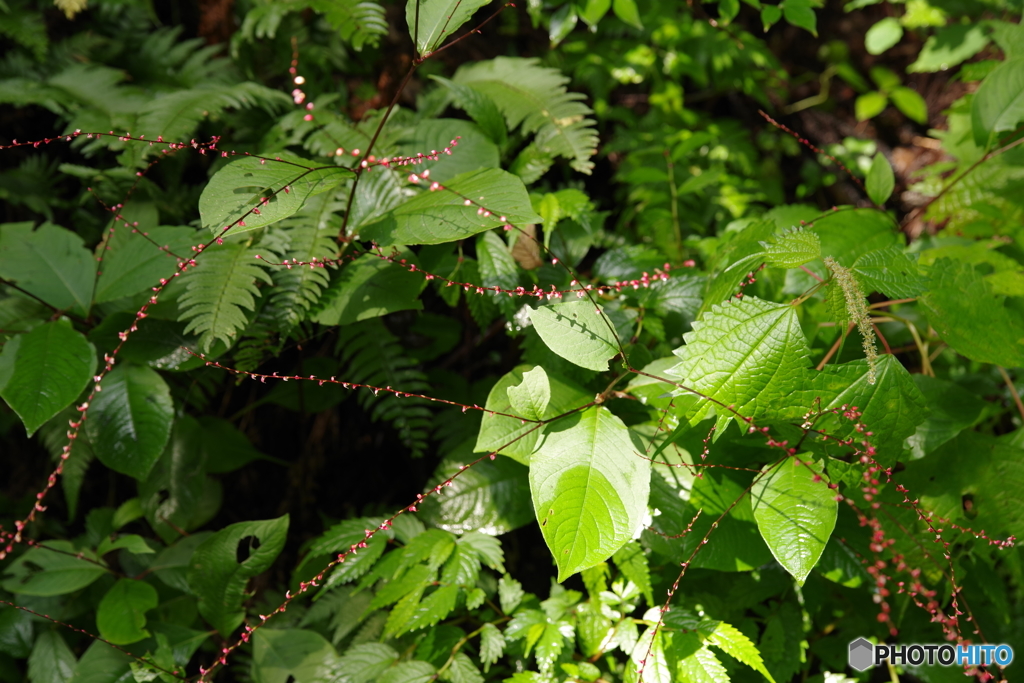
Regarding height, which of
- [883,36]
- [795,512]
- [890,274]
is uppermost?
[890,274]

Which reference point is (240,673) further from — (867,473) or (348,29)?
(348,29)

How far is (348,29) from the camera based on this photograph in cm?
190

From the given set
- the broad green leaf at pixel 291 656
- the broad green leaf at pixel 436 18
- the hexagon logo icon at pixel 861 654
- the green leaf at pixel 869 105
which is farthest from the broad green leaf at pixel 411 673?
the green leaf at pixel 869 105

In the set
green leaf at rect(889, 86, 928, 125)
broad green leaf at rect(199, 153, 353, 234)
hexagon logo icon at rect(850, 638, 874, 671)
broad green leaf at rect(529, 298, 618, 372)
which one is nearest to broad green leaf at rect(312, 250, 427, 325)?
broad green leaf at rect(199, 153, 353, 234)

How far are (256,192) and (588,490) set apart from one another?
0.95m

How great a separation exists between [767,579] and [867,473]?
19.7 inches

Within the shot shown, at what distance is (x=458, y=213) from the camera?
4.42ft

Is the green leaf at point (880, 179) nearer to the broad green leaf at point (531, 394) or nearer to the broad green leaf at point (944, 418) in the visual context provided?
the broad green leaf at point (944, 418)

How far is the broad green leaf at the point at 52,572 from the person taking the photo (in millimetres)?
1694

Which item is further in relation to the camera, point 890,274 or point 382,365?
point 382,365

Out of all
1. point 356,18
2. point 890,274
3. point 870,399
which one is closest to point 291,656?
point 870,399

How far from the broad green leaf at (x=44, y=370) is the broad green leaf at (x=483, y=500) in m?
0.94

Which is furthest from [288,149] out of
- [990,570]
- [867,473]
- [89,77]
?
[990,570]

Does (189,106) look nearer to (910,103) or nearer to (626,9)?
(626,9)
